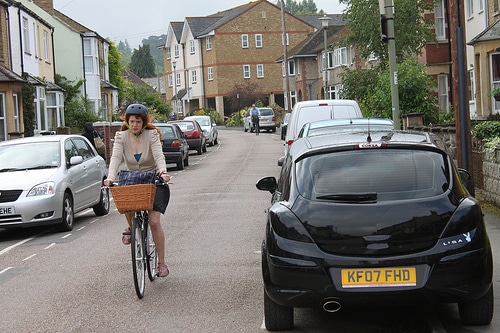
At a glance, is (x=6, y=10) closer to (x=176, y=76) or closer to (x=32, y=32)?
(x=32, y=32)

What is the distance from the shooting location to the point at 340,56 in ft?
226

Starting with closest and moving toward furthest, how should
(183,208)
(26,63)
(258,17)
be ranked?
(183,208), (26,63), (258,17)

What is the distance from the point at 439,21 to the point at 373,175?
36.1m

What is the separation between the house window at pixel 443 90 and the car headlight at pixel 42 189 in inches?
1165

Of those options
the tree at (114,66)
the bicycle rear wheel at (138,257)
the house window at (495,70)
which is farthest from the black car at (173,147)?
the tree at (114,66)

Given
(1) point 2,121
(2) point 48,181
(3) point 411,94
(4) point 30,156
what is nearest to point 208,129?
(1) point 2,121

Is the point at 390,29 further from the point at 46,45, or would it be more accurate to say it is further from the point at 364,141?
the point at 46,45

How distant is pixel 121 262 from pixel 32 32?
29673mm

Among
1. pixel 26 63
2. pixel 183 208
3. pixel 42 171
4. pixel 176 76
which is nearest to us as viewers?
pixel 42 171

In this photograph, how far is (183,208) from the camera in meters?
16.8

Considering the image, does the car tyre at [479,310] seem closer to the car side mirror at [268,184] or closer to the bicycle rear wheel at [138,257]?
the car side mirror at [268,184]

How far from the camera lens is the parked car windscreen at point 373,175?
662 centimetres

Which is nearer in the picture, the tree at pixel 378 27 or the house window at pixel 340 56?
the tree at pixel 378 27

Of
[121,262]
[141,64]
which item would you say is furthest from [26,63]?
[141,64]
